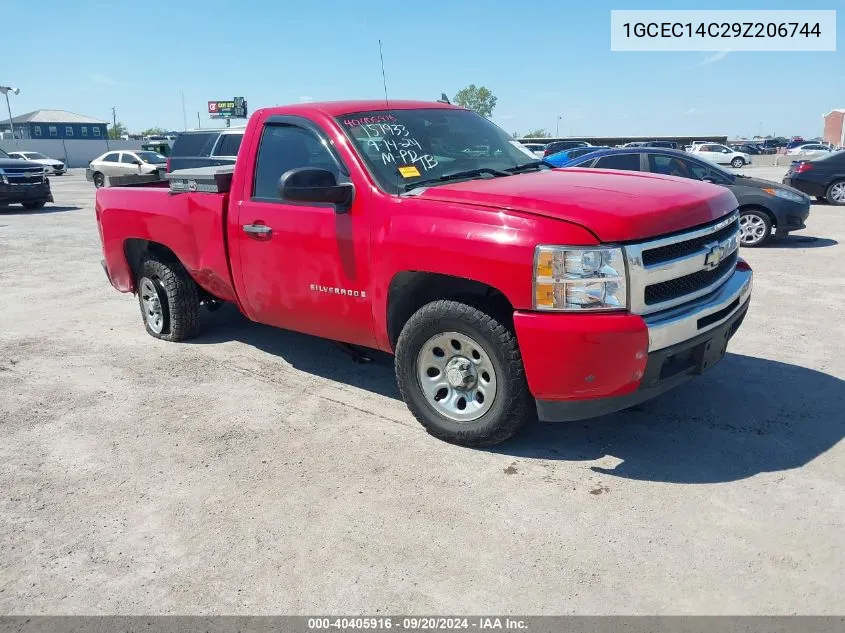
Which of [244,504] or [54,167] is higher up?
[54,167]

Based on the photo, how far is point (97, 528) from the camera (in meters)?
3.22

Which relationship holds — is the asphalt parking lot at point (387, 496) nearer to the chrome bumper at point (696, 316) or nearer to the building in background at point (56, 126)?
the chrome bumper at point (696, 316)

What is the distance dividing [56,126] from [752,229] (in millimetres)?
94722

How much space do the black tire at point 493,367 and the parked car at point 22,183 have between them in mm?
17263

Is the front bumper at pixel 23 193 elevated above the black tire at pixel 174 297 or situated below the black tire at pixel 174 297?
above

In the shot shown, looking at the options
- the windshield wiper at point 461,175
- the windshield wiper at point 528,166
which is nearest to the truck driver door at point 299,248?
the windshield wiper at point 461,175

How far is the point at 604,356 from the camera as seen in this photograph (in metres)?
3.24

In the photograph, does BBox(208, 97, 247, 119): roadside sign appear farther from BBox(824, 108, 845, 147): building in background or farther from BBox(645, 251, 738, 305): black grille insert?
BBox(824, 108, 845, 147): building in background

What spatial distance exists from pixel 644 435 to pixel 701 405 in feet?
2.11

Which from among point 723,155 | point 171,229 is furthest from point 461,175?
point 723,155

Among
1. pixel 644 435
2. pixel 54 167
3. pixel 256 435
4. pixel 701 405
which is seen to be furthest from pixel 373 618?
pixel 54 167

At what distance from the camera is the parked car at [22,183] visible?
Answer: 17.4 metres

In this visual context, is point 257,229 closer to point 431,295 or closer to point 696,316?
point 431,295

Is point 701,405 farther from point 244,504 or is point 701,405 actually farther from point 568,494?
point 244,504
